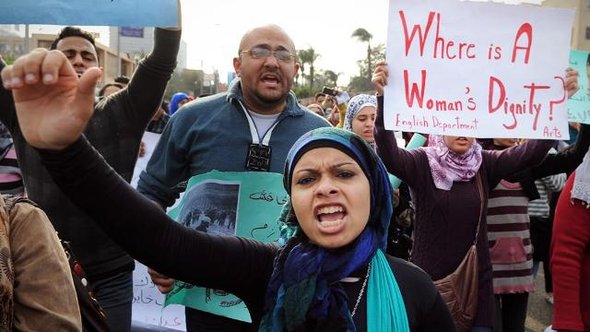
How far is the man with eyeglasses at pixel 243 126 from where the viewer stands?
274 centimetres

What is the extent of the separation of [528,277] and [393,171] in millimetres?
1320

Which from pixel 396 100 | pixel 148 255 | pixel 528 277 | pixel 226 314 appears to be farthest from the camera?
pixel 528 277

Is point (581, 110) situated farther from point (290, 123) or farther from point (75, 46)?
point (75, 46)

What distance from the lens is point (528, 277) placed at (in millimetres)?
4020

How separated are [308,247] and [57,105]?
774 millimetres

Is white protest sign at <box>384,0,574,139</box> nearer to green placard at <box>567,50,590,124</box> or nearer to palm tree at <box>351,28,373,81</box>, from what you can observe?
green placard at <box>567,50,590,124</box>

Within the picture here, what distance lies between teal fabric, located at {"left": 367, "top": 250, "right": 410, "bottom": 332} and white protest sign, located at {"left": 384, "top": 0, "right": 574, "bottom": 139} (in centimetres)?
114

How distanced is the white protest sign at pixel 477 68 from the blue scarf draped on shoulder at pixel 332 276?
1.00m

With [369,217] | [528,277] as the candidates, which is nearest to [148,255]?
[369,217]

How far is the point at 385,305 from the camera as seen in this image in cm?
170

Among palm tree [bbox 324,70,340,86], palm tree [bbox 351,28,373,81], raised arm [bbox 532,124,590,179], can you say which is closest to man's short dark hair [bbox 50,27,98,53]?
raised arm [bbox 532,124,590,179]

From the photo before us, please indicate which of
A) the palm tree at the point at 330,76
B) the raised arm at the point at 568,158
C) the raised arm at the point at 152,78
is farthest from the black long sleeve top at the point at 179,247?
the palm tree at the point at 330,76

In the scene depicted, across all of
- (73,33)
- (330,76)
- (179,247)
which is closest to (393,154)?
(73,33)

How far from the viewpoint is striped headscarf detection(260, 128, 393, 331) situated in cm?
166
